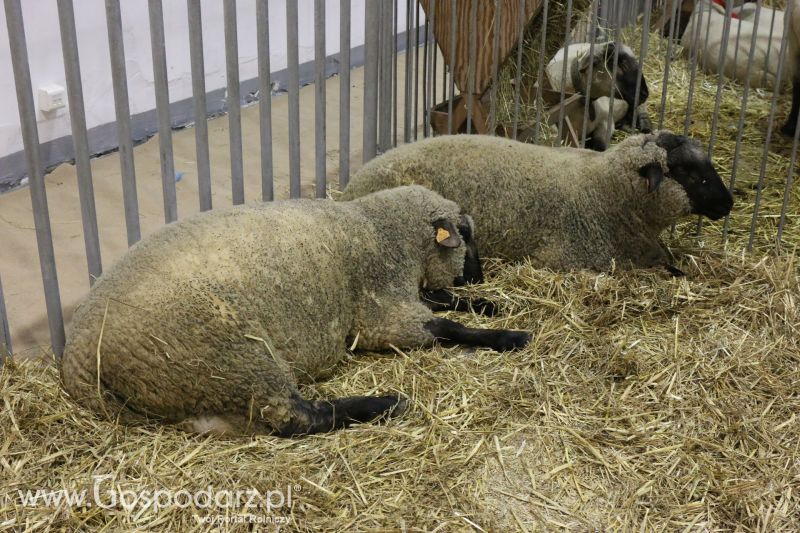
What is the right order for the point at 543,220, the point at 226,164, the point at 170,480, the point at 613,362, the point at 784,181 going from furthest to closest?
the point at 226,164 → the point at 784,181 → the point at 543,220 → the point at 613,362 → the point at 170,480

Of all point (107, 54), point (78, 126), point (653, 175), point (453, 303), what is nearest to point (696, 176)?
point (653, 175)

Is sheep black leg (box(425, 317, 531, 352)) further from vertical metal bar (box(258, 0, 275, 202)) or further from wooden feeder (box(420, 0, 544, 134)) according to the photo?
wooden feeder (box(420, 0, 544, 134))

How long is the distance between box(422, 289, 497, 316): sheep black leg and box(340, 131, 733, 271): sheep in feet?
1.65

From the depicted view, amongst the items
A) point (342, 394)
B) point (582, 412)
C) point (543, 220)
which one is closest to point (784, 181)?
point (543, 220)

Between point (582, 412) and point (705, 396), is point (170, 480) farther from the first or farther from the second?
point (705, 396)

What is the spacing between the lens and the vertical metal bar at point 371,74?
5.00 m

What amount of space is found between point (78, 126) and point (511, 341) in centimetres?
218

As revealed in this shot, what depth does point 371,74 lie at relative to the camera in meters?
5.14

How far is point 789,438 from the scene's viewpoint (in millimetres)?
3297

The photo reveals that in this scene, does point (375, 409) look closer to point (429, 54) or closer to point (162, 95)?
point (162, 95)

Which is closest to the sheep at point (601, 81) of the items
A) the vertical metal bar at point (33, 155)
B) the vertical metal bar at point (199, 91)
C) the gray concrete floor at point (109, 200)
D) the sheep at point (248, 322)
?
the gray concrete floor at point (109, 200)

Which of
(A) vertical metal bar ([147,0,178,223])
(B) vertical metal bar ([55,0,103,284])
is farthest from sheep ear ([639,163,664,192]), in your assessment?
(B) vertical metal bar ([55,0,103,284])

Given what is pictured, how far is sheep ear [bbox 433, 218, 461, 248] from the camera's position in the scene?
13.5 feet

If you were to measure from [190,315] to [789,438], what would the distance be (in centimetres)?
242
